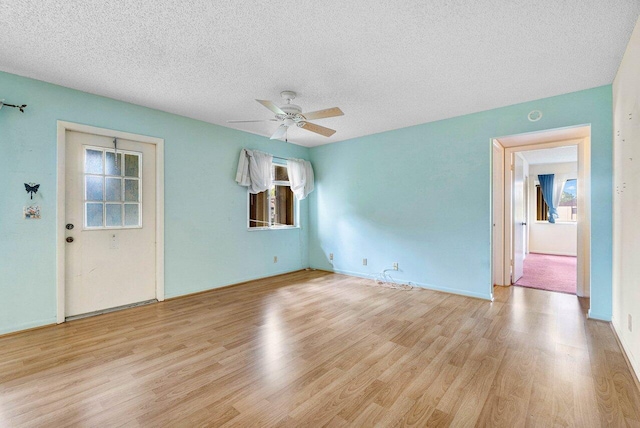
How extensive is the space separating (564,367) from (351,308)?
79.4 inches

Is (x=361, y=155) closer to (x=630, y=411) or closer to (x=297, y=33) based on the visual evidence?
(x=297, y=33)

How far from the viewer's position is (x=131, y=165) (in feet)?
12.0

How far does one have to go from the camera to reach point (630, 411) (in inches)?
66.9

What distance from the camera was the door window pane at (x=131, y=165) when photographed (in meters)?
3.61

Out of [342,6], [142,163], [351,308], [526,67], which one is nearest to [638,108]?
[526,67]

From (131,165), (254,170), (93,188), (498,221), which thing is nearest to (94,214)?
(93,188)

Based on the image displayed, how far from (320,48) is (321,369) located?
8.42ft

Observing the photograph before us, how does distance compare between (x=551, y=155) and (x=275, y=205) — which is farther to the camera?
(x=551, y=155)

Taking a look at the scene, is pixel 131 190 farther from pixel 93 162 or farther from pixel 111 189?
pixel 93 162

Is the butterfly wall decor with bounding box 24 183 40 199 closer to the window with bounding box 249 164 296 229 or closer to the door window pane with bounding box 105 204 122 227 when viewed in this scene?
the door window pane with bounding box 105 204 122 227

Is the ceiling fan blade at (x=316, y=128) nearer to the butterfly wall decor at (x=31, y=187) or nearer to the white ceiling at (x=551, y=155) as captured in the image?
the butterfly wall decor at (x=31, y=187)

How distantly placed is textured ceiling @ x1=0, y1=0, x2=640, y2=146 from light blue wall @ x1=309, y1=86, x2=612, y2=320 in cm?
38

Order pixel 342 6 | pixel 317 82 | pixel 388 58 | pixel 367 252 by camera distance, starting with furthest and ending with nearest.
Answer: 1. pixel 367 252
2. pixel 317 82
3. pixel 388 58
4. pixel 342 6

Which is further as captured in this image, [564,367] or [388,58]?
[388,58]
